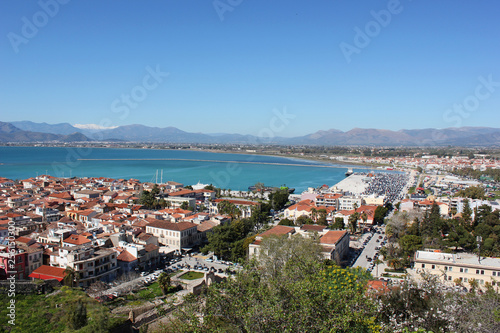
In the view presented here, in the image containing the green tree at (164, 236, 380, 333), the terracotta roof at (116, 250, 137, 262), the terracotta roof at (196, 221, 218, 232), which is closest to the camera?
the green tree at (164, 236, 380, 333)

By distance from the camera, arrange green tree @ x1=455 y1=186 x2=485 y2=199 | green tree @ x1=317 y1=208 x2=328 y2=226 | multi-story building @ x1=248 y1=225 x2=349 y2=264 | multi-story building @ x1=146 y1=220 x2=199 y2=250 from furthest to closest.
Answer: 1. green tree @ x1=455 y1=186 x2=485 y2=199
2. green tree @ x1=317 y1=208 x2=328 y2=226
3. multi-story building @ x1=146 y1=220 x2=199 y2=250
4. multi-story building @ x1=248 y1=225 x2=349 y2=264

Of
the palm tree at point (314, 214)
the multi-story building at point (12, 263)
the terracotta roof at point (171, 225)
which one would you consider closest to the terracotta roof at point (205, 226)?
the terracotta roof at point (171, 225)

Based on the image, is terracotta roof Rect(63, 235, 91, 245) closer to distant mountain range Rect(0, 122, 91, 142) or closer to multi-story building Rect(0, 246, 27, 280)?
multi-story building Rect(0, 246, 27, 280)

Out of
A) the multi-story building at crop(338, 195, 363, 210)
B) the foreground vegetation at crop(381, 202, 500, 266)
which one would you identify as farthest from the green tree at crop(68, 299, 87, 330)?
the multi-story building at crop(338, 195, 363, 210)

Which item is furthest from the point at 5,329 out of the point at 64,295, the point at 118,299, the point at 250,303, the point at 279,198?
the point at 279,198

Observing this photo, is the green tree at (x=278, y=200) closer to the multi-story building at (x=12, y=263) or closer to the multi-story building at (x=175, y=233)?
the multi-story building at (x=175, y=233)

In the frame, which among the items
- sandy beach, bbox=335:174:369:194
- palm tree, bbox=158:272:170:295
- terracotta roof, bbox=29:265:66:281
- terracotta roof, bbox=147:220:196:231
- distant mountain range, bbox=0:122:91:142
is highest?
distant mountain range, bbox=0:122:91:142

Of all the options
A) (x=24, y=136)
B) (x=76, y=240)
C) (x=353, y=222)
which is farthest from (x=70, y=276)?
(x=24, y=136)
